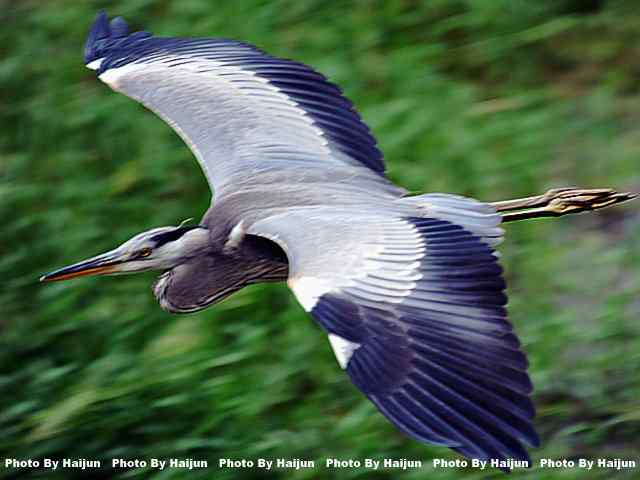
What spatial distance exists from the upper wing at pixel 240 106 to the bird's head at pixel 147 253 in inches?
9.3

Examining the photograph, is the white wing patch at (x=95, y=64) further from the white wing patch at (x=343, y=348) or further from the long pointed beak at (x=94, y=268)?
the white wing patch at (x=343, y=348)

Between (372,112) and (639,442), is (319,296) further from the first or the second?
(372,112)

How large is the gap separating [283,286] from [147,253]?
93 cm

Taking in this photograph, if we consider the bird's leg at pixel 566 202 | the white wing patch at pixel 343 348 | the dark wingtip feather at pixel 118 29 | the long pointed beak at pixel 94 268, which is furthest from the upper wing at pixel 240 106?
the white wing patch at pixel 343 348

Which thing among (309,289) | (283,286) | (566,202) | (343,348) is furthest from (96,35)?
(343,348)

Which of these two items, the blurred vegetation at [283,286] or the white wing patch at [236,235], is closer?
the white wing patch at [236,235]

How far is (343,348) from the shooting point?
4152mm

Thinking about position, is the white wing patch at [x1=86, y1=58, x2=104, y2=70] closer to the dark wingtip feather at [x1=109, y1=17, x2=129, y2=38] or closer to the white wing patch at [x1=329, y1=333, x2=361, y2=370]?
the dark wingtip feather at [x1=109, y1=17, x2=129, y2=38]

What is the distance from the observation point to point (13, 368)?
228 inches

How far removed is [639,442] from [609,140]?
1.68m

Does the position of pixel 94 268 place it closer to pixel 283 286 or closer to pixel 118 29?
pixel 283 286

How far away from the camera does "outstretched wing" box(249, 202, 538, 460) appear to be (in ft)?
13.1

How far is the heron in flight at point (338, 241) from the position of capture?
4.07 meters

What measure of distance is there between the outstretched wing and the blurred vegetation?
1014mm
